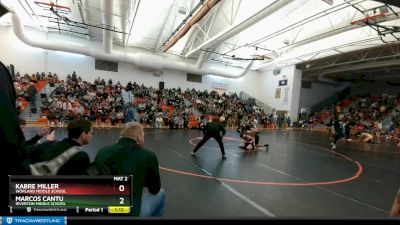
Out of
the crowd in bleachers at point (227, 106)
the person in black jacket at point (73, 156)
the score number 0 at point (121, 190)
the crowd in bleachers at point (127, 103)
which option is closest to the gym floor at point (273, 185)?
the person in black jacket at point (73, 156)

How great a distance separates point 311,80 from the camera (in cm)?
3241

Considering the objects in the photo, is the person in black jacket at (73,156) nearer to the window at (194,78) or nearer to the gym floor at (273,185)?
the gym floor at (273,185)

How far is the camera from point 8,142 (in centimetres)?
103

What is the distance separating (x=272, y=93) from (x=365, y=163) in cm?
2131

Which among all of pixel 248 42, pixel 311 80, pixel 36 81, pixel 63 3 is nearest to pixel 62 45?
pixel 36 81

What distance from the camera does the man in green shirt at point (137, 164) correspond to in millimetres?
2256

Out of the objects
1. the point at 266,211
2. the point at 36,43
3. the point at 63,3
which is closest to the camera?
the point at 266,211

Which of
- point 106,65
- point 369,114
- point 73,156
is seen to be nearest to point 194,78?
point 106,65

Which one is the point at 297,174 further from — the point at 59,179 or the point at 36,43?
the point at 36,43

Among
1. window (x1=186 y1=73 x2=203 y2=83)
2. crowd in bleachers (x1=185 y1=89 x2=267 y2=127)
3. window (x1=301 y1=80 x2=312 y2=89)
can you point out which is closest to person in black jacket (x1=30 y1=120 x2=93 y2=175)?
crowd in bleachers (x1=185 y1=89 x2=267 y2=127)

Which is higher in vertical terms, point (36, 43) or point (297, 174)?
point (36, 43)

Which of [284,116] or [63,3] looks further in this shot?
[284,116]

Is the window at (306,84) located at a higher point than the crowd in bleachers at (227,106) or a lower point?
higher
